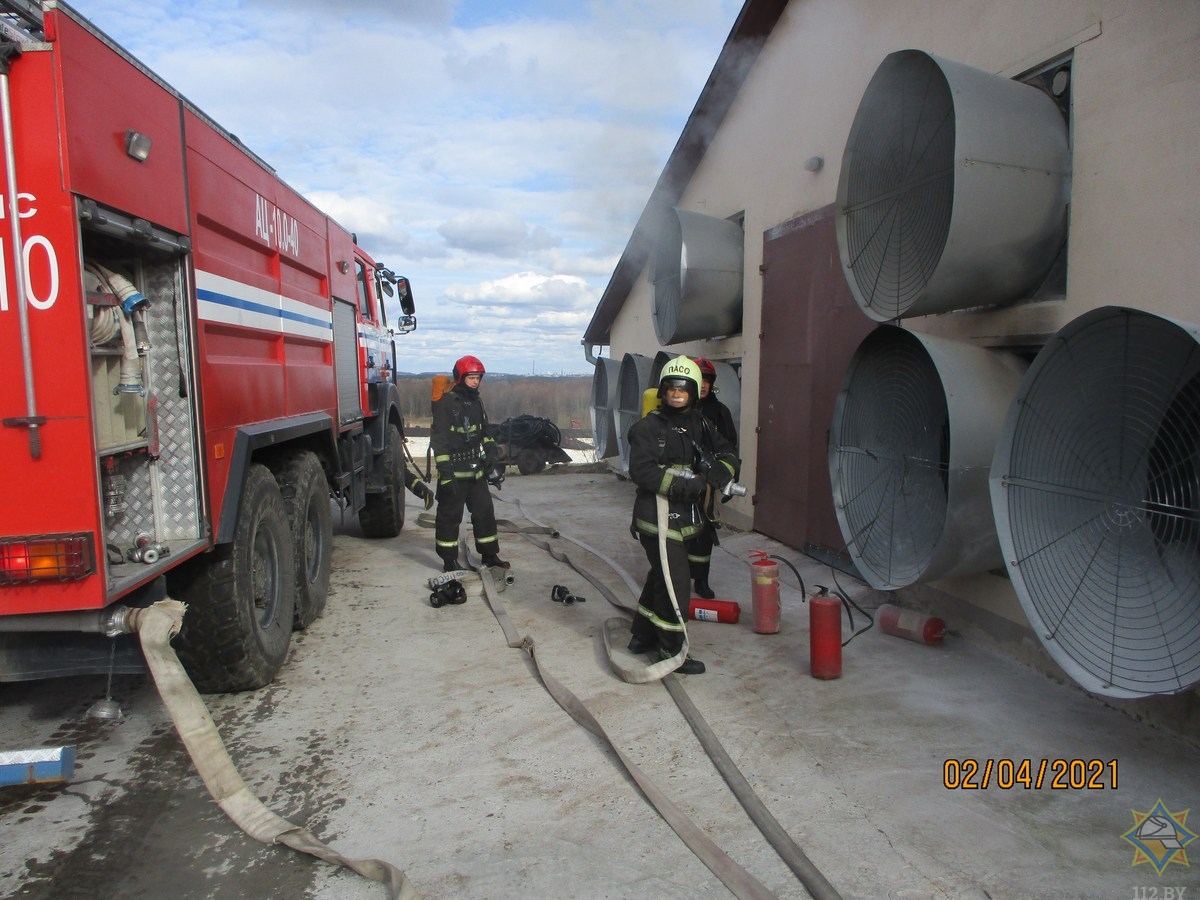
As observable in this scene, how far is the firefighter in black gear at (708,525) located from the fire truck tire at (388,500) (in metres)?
3.41

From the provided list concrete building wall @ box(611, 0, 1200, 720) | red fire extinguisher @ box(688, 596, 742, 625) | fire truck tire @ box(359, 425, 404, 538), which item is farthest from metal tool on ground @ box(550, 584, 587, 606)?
fire truck tire @ box(359, 425, 404, 538)

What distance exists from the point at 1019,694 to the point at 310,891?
11.0 feet

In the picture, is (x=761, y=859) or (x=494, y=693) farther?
(x=494, y=693)

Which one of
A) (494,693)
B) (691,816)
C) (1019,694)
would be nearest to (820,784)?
(691,816)

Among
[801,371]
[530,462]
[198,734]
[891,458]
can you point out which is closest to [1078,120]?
[891,458]

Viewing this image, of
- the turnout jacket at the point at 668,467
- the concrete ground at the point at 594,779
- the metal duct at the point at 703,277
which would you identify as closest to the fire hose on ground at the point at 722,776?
the concrete ground at the point at 594,779

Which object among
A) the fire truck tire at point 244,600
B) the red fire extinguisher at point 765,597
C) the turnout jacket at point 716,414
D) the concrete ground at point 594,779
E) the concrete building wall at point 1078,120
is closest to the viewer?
the concrete ground at point 594,779

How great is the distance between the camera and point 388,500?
8.40 meters

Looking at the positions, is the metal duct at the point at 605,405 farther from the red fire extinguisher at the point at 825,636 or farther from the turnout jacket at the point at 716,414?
the red fire extinguisher at the point at 825,636

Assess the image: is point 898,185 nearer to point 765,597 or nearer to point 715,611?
point 765,597

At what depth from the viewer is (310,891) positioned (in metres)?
2.65

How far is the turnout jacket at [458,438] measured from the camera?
6.45m

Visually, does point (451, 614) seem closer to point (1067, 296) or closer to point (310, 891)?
point (310, 891)

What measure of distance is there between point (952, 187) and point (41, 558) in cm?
421
